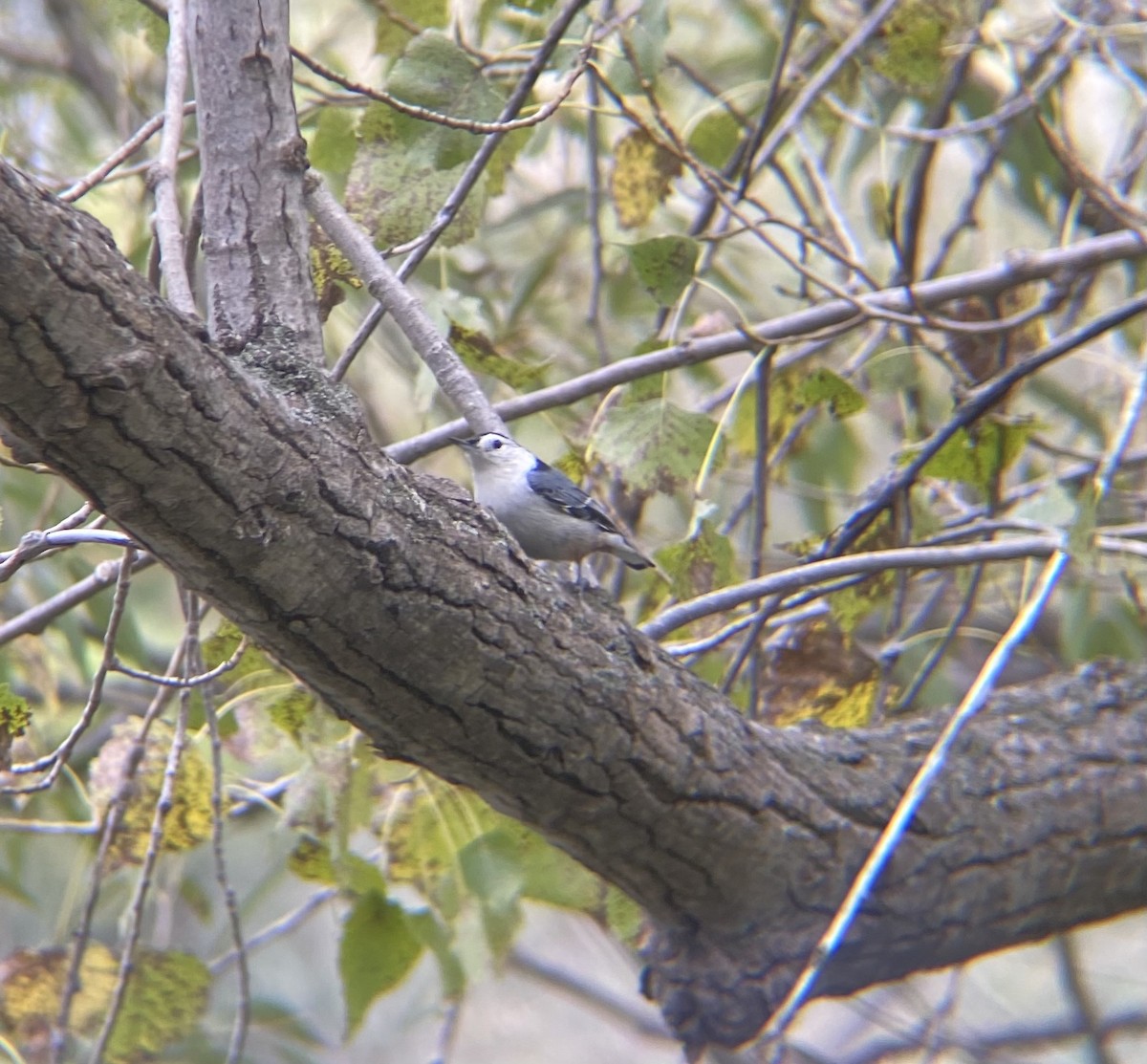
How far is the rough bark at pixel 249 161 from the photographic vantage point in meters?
1.66

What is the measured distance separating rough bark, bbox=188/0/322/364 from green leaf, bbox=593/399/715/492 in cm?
83

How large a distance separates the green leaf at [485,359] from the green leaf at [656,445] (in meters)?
0.20

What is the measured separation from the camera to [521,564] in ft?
5.46

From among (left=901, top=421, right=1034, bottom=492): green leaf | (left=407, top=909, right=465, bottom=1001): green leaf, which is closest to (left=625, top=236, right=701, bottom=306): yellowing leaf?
(left=901, top=421, right=1034, bottom=492): green leaf

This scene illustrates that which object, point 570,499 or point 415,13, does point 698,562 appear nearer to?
point 570,499

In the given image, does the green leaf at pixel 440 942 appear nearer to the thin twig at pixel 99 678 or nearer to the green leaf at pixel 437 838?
the green leaf at pixel 437 838

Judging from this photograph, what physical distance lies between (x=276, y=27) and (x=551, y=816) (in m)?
1.21

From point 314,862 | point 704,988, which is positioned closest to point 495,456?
point 314,862

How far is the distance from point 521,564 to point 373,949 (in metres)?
1.03

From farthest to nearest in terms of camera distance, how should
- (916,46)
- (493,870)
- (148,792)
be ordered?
(916,46) → (148,792) → (493,870)

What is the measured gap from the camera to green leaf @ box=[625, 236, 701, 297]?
7.29 ft

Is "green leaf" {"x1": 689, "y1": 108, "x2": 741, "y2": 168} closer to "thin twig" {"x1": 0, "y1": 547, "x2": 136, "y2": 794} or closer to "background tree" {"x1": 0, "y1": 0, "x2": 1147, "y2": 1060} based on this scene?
"background tree" {"x1": 0, "y1": 0, "x2": 1147, "y2": 1060}

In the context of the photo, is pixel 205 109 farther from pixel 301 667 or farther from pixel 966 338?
pixel 966 338

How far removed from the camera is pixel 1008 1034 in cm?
423
